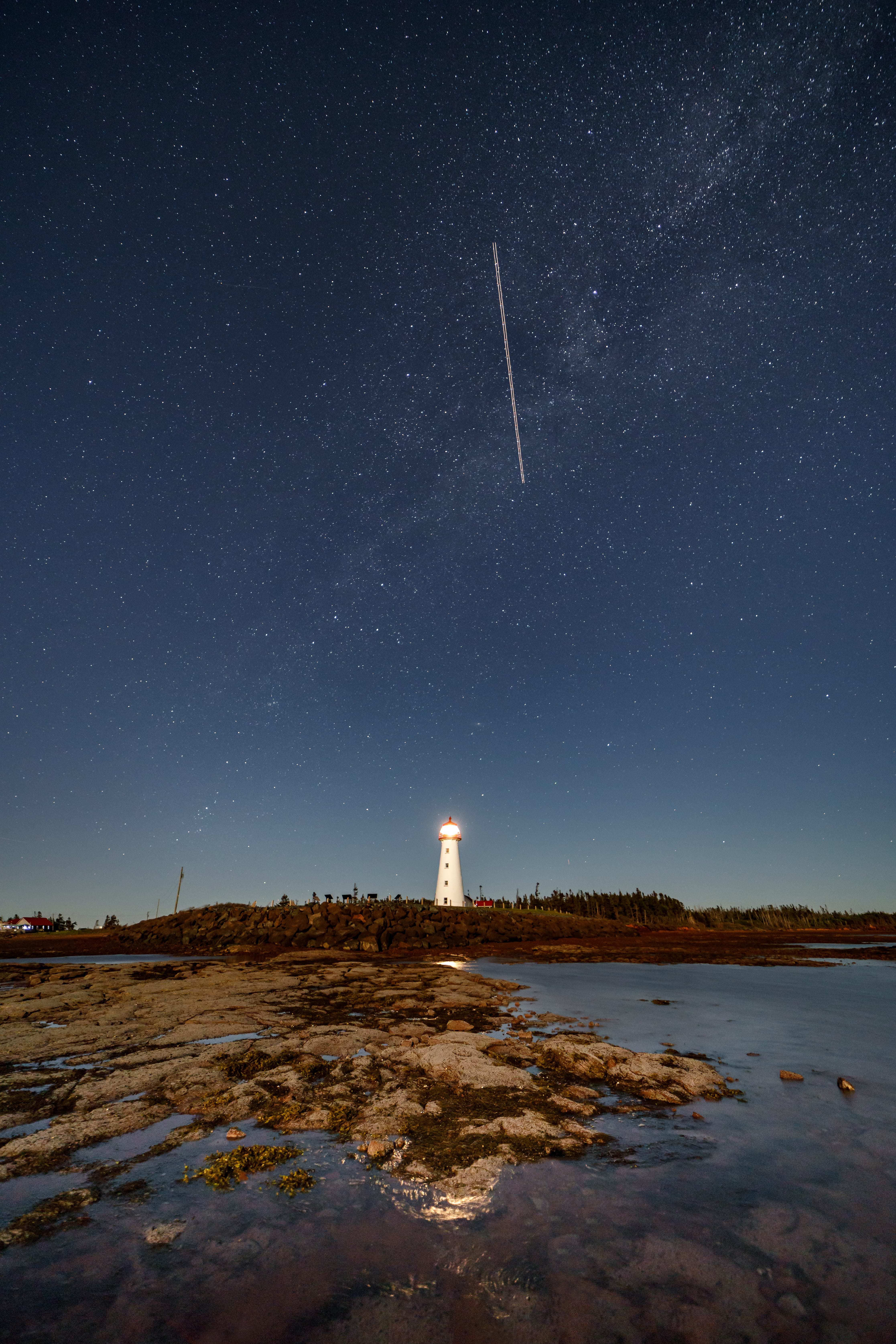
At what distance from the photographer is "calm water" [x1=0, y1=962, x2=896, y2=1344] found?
193 cm

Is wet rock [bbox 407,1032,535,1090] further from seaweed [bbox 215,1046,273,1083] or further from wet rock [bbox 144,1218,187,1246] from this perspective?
wet rock [bbox 144,1218,187,1246]

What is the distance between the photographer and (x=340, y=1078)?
452 centimetres

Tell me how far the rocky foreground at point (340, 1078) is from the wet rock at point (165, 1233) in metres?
0.60

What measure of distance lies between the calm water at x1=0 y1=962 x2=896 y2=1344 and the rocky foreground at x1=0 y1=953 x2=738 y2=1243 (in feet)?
0.83

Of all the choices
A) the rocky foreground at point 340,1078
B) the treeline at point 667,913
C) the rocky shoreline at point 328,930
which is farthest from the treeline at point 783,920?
the rocky foreground at point 340,1078

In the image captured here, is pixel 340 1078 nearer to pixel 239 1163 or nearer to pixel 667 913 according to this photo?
pixel 239 1163

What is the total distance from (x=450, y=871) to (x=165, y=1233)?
5167cm

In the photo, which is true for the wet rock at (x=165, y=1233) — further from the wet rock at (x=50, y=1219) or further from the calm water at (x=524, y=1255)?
the wet rock at (x=50, y=1219)

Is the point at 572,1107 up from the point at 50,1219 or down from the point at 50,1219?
down

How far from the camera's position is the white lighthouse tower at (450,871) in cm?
5006

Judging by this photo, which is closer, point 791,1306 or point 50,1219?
point 791,1306

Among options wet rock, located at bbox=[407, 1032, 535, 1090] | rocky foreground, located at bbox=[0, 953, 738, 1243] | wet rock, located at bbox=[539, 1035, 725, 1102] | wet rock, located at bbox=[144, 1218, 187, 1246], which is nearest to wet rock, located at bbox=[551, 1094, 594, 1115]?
rocky foreground, located at bbox=[0, 953, 738, 1243]

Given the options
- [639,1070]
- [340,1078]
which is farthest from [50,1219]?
[639,1070]

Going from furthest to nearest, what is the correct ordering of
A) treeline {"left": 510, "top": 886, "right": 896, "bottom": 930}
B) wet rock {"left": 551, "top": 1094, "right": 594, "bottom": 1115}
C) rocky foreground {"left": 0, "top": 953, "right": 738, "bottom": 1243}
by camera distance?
treeline {"left": 510, "top": 886, "right": 896, "bottom": 930} < wet rock {"left": 551, "top": 1094, "right": 594, "bottom": 1115} < rocky foreground {"left": 0, "top": 953, "right": 738, "bottom": 1243}
